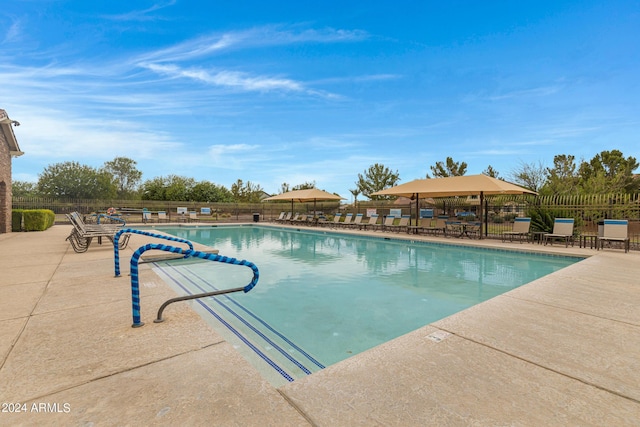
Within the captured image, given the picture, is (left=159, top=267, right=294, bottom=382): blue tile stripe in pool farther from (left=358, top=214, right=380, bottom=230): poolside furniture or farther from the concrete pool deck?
(left=358, top=214, right=380, bottom=230): poolside furniture

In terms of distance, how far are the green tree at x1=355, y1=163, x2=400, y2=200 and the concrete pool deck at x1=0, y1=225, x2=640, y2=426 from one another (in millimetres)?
36188

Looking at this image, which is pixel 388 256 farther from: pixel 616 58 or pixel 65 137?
pixel 65 137

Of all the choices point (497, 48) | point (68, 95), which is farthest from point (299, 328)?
point (68, 95)

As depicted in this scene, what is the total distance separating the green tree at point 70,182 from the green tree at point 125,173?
56.9 ft

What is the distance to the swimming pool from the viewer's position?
10.5ft

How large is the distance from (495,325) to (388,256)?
588 centimetres

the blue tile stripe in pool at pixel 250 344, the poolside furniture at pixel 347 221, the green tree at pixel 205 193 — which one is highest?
the green tree at pixel 205 193

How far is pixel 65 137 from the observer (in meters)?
20.7

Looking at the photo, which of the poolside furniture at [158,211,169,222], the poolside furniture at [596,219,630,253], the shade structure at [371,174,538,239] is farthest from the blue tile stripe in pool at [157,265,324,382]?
the poolside furniture at [158,211,169,222]

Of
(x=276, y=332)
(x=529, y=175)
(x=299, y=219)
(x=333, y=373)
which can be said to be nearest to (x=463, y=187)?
(x=276, y=332)

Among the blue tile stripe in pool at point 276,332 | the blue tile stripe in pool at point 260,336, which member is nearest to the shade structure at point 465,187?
the blue tile stripe in pool at point 276,332

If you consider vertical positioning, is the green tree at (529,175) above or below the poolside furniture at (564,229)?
above

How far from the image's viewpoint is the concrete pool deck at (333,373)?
160 centimetres

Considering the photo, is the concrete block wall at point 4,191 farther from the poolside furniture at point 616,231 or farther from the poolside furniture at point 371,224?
the poolside furniture at point 616,231
